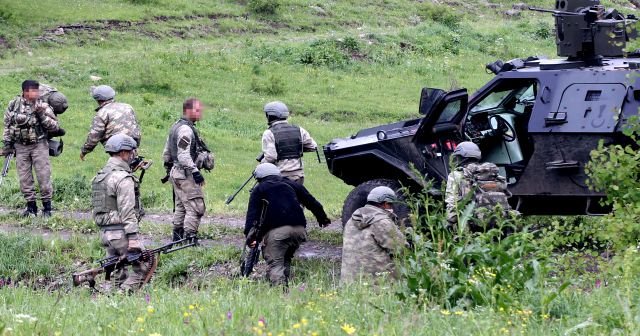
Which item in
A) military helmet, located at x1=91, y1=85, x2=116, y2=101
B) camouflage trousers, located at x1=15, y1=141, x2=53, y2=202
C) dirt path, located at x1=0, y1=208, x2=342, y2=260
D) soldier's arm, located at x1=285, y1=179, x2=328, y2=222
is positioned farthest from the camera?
camouflage trousers, located at x1=15, y1=141, x2=53, y2=202

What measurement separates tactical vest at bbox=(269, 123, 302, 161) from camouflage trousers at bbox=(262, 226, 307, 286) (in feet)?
4.97

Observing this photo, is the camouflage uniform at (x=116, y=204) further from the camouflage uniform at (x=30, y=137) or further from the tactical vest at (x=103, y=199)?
the camouflage uniform at (x=30, y=137)

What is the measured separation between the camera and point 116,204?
9.77m

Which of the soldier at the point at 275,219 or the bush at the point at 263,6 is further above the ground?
the bush at the point at 263,6

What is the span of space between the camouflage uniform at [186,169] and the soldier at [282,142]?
76 cm

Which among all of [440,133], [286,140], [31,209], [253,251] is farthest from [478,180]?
[31,209]

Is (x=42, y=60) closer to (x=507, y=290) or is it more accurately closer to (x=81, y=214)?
(x=81, y=214)

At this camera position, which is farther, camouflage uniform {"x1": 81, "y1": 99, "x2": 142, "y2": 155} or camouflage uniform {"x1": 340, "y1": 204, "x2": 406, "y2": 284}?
camouflage uniform {"x1": 81, "y1": 99, "x2": 142, "y2": 155}

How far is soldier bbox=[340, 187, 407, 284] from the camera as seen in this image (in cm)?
936

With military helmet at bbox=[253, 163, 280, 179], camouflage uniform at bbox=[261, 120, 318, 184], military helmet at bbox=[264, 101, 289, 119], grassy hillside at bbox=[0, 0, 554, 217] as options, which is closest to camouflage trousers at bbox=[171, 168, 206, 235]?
camouflage uniform at bbox=[261, 120, 318, 184]

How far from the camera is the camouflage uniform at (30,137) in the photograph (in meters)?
13.2

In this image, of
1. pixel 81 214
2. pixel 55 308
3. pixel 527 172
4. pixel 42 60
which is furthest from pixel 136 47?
pixel 55 308

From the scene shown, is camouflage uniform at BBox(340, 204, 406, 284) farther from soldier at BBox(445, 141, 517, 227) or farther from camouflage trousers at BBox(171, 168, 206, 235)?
camouflage trousers at BBox(171, 168, 206, 235)

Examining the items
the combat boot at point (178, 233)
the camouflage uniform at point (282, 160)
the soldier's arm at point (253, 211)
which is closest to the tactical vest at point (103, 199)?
the soldier's arm at point (253, 211)
